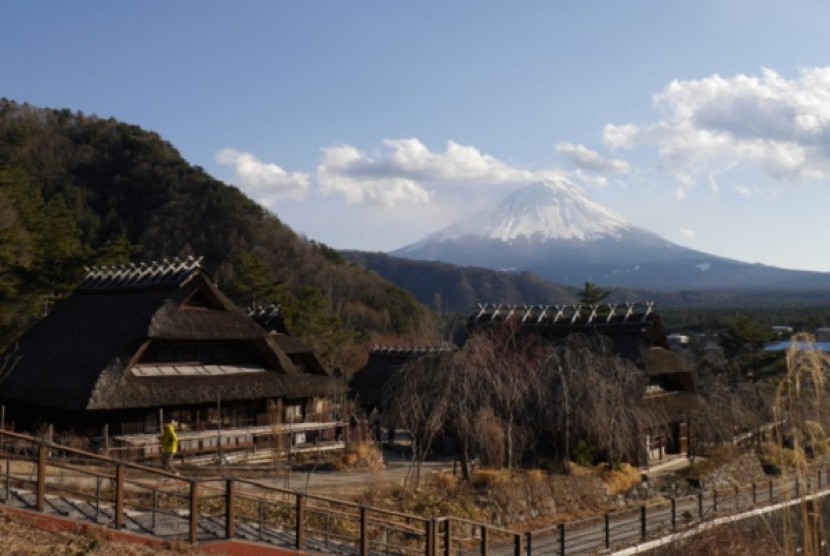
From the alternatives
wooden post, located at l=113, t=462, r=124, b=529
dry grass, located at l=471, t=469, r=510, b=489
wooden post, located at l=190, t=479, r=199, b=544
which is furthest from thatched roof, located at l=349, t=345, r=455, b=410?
wooden post, located at l=113, t=462, r=124, b=529

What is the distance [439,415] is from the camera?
72.6 ft

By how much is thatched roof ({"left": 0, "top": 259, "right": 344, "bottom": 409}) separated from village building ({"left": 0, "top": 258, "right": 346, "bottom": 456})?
0.04 m

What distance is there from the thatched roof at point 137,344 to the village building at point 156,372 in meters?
0.04

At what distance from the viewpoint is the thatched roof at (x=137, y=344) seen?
23281mm

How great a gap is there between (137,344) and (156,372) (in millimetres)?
1141

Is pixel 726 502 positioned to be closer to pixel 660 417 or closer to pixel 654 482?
pixel 654 482

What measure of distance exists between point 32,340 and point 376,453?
12234 millimetres

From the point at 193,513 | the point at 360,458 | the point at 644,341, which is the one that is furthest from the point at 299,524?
the point at 644,341

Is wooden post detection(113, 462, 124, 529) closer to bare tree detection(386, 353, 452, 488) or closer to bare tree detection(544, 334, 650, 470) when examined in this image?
bare tree detection(386, 353, 452, 488)

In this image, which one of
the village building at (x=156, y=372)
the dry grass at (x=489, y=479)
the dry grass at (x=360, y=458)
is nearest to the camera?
the dry grass at (x=489, y=479)

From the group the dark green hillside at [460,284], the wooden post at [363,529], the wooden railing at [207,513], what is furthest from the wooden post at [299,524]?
the dark green hillside at [460,284]

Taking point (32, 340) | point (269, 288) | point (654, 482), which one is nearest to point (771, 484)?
point (654, 482)

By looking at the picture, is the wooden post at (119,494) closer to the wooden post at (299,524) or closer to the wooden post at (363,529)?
the wooden post at (299,524)

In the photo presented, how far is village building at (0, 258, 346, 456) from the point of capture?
23.4 meters
